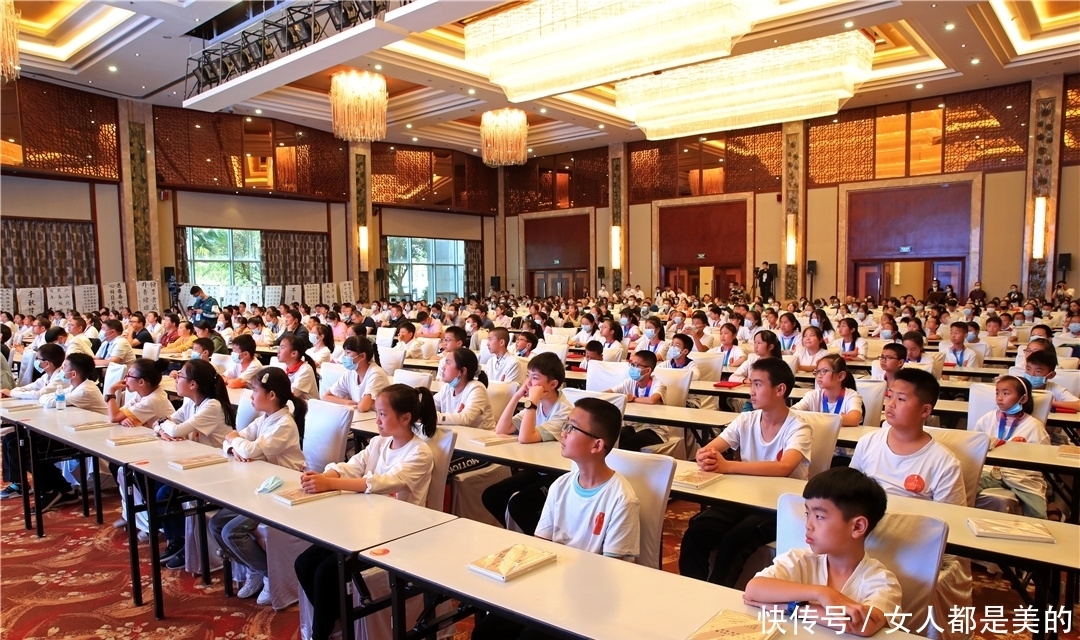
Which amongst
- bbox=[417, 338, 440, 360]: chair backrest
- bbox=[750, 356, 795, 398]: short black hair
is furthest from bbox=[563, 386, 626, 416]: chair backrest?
bbox=[417, 338, 440, 360]: chair backrest

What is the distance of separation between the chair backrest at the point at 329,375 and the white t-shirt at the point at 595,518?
3.52 metres

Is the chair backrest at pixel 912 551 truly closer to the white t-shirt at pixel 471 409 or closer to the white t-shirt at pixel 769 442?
the white t-shirt at pixel 769 442

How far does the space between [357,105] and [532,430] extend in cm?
952

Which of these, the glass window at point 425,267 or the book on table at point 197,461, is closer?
the book on table at point 197,461

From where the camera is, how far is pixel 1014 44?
14.1m

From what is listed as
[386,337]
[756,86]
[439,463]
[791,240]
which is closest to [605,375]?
[439,463]

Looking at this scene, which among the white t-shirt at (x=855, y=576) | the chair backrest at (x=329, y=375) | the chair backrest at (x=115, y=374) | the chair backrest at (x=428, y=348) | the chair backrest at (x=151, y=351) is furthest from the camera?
the chair backrest at (x=428, y=348)

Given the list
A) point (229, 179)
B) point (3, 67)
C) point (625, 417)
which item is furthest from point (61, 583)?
point (229, 179)

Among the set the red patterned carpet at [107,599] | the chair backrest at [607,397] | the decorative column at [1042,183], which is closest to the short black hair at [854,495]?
the red patterned carpet at [107,599]

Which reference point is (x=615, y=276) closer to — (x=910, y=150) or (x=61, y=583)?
(x=910, y=150)

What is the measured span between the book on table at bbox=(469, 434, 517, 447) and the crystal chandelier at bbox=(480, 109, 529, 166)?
11.4 m

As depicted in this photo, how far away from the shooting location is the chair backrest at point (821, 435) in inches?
142

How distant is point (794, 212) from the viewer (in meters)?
19.2

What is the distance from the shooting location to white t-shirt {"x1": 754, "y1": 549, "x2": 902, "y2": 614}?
→ 75.7 inches
